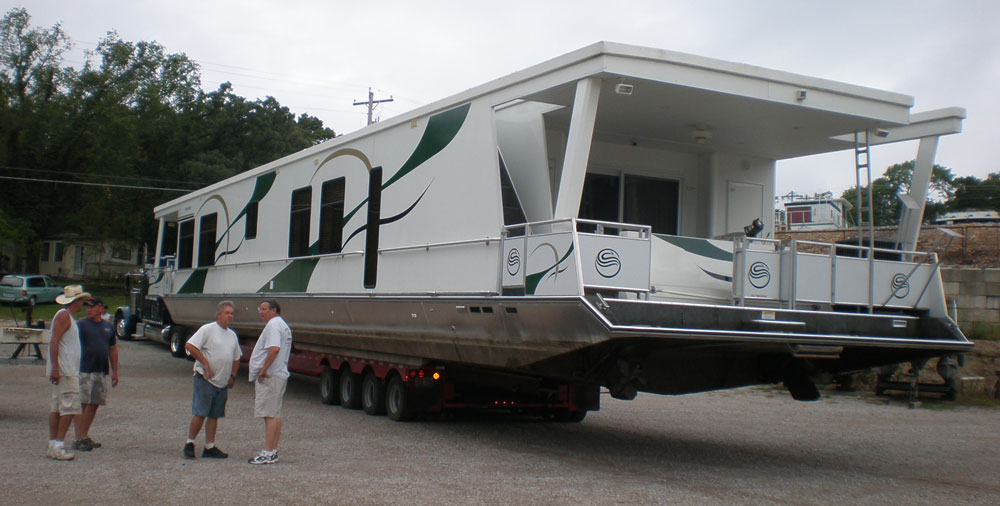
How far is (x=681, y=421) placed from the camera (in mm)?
12992

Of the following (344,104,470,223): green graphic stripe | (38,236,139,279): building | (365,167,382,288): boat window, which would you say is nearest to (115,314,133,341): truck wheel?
(365,167,382,288): boat window

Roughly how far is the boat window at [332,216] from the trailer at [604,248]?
0.03 metres

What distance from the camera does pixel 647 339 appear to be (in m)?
7.72

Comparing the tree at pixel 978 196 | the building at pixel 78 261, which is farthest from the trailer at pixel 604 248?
the building at pixel 78 261

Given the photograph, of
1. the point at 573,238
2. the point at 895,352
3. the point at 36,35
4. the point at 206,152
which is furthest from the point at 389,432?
the point at 36,35

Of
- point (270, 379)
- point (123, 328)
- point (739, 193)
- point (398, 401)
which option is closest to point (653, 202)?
point (739, 193)

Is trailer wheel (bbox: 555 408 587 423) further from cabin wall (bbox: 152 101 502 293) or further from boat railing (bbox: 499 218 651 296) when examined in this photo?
boat railing (bbox: 499 218 651 296)

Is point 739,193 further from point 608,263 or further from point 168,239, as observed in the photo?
point 168,239

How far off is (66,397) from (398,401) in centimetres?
412

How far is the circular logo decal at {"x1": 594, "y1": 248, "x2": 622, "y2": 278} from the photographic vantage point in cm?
761

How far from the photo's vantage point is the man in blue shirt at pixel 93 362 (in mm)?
8891

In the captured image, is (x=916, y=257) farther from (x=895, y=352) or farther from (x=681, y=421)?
(x=681, y=421)

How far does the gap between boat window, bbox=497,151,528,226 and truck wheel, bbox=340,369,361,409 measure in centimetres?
437

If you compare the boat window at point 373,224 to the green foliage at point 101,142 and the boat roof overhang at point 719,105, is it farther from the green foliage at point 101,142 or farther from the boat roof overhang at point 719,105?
the green foliage at point 101,142
